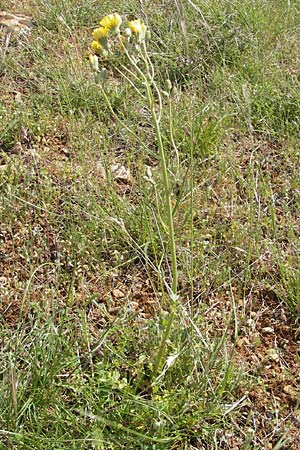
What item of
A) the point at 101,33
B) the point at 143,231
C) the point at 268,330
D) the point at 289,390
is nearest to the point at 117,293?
the point at 143,231

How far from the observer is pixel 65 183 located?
237 cm

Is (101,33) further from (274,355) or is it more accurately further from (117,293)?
(274,355)

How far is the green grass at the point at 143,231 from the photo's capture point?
1.56 meters

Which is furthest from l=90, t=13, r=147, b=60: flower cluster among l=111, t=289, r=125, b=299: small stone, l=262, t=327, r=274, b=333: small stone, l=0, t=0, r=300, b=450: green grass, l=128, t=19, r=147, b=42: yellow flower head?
l=262, t=327, r=274, b=333: small stone

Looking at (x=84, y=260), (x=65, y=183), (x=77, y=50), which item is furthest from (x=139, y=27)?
(x=77, y=50)

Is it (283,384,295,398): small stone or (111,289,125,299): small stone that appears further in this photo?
(111,289,125,299): small stone

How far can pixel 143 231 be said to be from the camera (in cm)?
208

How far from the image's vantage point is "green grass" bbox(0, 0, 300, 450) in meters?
1.56

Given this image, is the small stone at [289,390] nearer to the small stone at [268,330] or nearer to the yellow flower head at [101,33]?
the small stone at [268,330]

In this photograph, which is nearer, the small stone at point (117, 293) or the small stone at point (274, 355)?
the small stone at point (274, 355)

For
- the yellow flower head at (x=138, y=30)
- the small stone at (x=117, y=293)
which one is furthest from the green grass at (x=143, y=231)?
the yellow flower head at (x=138, y=30)

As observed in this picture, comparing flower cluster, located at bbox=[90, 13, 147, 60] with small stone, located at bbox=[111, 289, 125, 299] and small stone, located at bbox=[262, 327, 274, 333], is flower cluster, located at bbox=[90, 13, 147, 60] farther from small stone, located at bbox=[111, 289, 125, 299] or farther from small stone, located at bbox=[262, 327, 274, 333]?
small stone, located at bbox=[262, 327, 274, 333]

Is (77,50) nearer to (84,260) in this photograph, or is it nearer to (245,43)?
(245,43)

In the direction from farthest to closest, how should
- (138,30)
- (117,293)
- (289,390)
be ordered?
1. (117,293)
2. (289,390)
3. (138,30)
